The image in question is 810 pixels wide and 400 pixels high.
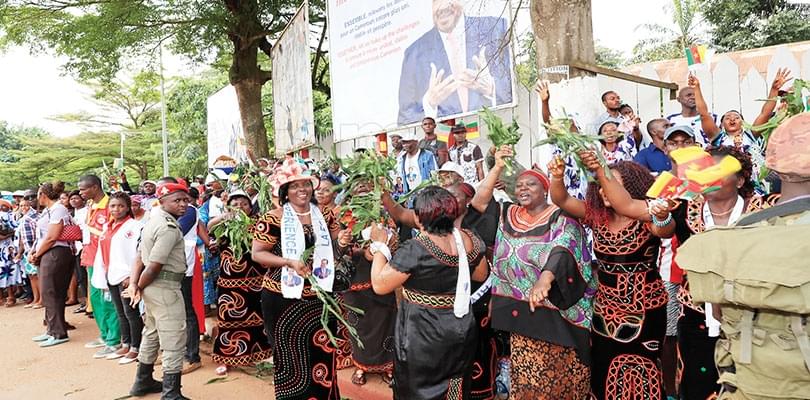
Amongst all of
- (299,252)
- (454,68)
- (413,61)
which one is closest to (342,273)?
(299,252)

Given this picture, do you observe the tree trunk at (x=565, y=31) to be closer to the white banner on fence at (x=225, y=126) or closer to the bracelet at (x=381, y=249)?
the bracelet at (x=381, y=249)

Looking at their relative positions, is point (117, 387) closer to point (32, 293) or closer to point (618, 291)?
point (618, 291)

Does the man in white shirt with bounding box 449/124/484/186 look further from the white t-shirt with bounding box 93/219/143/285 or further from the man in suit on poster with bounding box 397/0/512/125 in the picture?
the white t-shirt with bounding box 93/219/143/285

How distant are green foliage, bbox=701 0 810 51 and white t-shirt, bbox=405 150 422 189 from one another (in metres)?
18.1

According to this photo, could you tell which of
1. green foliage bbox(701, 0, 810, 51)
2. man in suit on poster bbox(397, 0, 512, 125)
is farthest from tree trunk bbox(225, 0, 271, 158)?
green foliage bbox(701, 0, 810, 51)

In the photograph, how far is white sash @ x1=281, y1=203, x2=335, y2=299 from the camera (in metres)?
4.27

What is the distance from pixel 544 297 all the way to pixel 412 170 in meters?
4.48

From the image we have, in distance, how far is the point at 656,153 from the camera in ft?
18.9

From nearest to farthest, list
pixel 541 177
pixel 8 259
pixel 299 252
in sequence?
1. pixel 541 177
2. pixel 299 252
3. pixel 8 259

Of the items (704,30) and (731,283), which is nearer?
(731,283)

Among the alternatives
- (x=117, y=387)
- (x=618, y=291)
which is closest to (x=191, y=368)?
(x=117, y=387)

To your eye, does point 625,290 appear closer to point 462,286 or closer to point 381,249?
point 462,286

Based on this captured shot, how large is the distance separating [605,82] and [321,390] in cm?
514

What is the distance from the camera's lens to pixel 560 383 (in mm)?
3645
